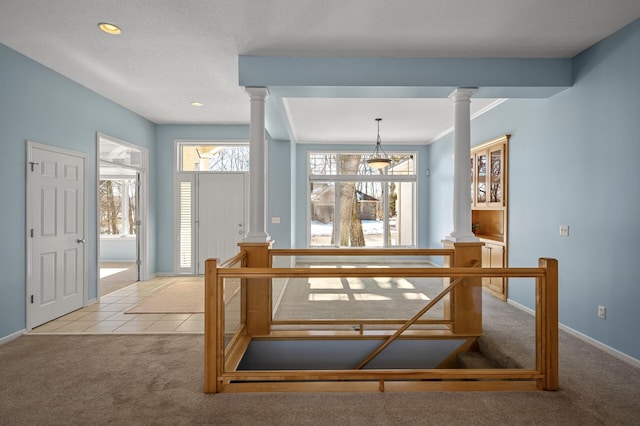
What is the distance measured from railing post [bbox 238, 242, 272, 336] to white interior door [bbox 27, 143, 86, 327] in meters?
2.28

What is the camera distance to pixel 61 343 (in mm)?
3299

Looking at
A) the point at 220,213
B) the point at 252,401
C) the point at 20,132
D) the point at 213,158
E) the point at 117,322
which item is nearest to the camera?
the point at 252,401

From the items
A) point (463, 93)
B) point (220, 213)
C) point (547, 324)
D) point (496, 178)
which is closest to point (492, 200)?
point (496, 178)

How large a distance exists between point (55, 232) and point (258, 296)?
259cm

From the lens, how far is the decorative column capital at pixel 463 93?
366 centimetres

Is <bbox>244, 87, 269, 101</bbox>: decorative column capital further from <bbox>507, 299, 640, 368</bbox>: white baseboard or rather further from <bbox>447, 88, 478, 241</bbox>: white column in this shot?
<bbox>507, 299, 640, 368</bbox>: white baseboard

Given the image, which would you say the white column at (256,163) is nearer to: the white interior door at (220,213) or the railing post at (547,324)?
the railing post at (547,324)

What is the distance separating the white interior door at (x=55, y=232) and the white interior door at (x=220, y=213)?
2143 millimetres

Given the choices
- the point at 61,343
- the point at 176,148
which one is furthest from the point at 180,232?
the point at 61,343

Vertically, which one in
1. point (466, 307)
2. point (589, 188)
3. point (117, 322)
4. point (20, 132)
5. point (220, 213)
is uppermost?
point (20, 132)

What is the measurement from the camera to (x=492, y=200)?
16.7 feet

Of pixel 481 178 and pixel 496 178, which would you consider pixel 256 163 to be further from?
pixel 481 178

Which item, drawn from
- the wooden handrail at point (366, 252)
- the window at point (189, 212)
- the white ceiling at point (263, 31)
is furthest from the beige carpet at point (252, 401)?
the window at point (189, 212)

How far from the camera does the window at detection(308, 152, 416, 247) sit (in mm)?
8016
